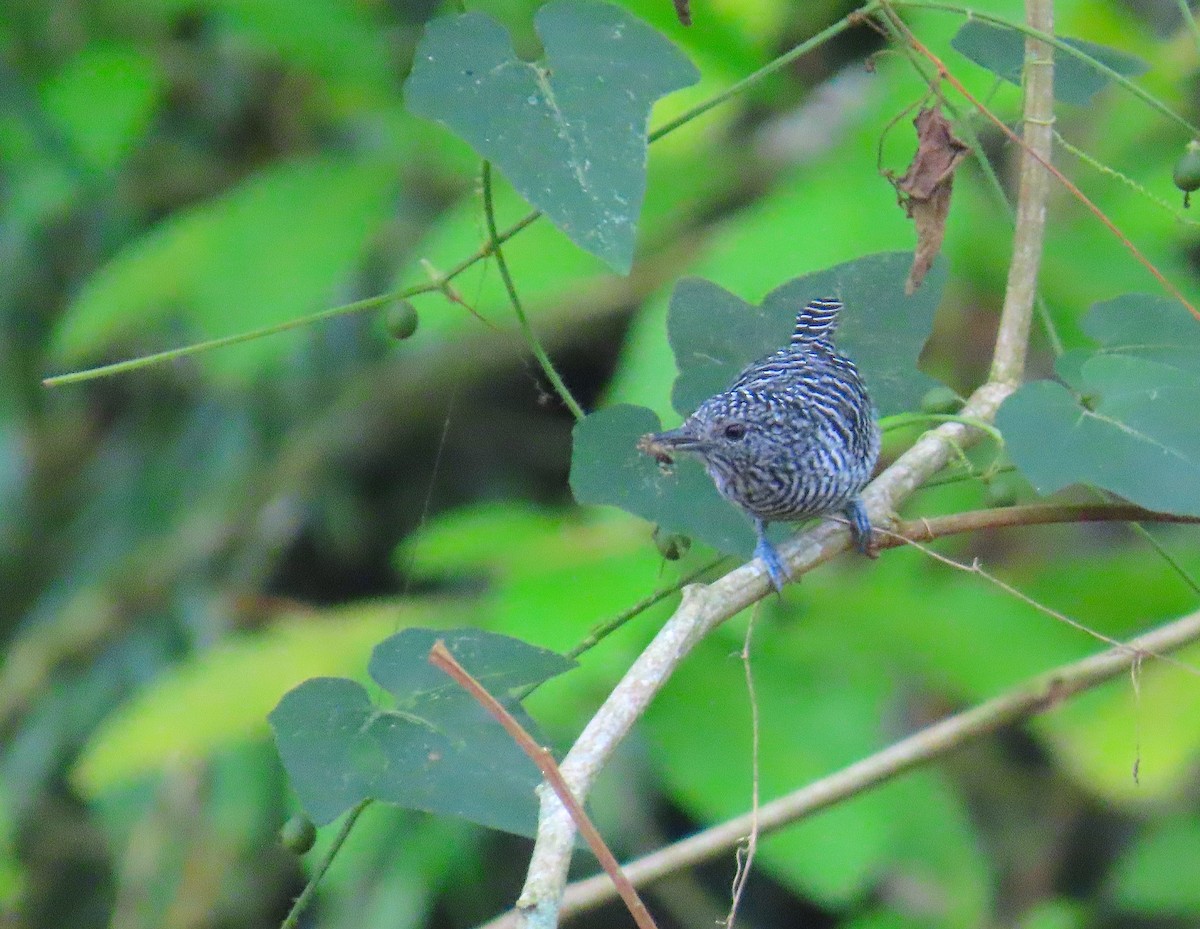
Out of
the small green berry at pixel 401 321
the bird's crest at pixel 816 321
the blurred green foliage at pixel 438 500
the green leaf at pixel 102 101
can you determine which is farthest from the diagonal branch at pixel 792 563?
the green leaf at pixel 102 101

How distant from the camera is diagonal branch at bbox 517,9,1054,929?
1.07 meters

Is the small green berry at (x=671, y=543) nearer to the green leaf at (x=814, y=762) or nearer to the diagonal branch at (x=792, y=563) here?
the diagonal branch at (x=792, y=563)

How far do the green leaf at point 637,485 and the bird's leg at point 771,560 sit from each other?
0.12 ft

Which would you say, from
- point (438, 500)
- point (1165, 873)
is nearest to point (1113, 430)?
point (1165, 873)

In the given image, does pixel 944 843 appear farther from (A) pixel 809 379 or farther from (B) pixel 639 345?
(A) pixel 809 379

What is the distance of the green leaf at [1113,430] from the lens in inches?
51.2

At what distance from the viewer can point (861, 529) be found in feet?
5.43

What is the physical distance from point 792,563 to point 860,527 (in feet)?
0.31

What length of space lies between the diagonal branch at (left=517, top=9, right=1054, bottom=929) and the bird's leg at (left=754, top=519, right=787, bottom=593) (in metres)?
0.01

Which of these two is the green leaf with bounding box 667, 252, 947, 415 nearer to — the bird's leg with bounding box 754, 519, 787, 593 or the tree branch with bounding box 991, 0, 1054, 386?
the tree branch with bounding box 991, 0, 1054, 386

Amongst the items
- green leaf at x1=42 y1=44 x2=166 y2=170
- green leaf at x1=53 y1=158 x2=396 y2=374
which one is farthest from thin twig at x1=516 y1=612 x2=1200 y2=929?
green leaf at x1=42 y1=44 x2=166 y2=170

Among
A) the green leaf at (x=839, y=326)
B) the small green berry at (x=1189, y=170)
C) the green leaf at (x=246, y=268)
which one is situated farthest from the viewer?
the green leaf at (x=246, y=268)

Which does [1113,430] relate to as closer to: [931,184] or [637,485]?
[931,184]

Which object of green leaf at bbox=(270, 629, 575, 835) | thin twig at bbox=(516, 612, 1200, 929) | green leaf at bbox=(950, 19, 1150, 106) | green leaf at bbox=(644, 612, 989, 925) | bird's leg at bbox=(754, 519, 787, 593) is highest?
green leaf at bbox=(950, 19, 1150, 106)
